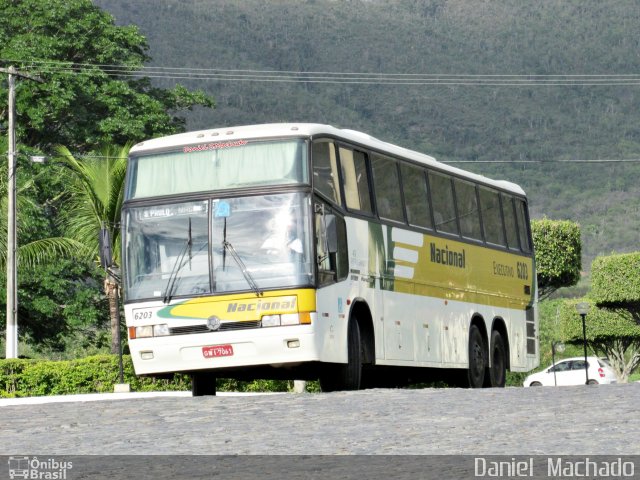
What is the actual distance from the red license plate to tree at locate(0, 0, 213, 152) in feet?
103

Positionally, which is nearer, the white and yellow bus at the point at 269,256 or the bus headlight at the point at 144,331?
the white and yellow bus at the point at 269,256

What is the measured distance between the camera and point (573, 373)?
54.3m

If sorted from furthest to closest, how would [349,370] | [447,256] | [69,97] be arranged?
1. [69,97]
2. [447,256]
3. [349,370]

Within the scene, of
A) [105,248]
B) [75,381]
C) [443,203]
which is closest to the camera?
[105,248]

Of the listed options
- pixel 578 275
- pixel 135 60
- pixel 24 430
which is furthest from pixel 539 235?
pixel 24 430

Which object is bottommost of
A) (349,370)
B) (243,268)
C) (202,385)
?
(202,385)

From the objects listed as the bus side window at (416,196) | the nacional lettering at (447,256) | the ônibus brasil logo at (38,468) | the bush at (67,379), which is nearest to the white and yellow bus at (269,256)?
the bus side window at (416,196)

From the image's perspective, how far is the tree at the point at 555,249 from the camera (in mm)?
67300

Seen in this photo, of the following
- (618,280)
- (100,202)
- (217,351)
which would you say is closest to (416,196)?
(217,351)

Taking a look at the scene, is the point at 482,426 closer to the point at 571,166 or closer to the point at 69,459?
the point at 69,459

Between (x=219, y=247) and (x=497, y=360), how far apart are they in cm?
904

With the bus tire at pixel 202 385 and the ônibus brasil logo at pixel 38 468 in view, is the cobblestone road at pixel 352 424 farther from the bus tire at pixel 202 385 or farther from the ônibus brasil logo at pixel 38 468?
the bus tire at pixel 202 385

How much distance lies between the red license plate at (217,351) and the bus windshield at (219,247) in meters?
0.74

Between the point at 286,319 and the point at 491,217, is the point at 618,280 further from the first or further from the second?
the point at 286,319
